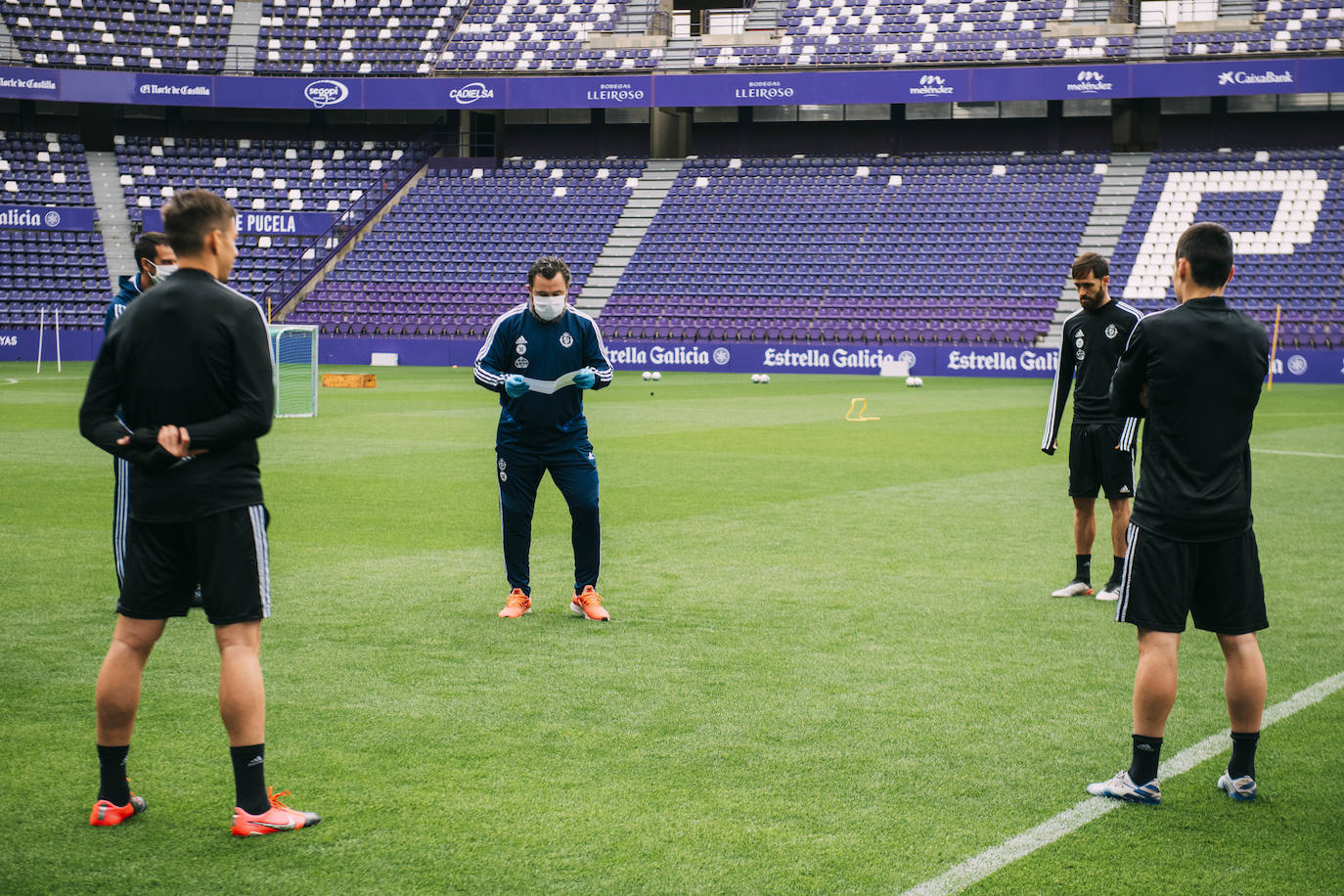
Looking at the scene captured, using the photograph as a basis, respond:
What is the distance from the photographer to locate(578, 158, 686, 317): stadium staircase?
45.1 meters

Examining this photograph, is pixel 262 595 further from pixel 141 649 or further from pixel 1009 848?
pixel 1009 848

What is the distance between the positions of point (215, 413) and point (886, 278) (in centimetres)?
3927

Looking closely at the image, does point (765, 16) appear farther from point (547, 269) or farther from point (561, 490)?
point (561, 490)

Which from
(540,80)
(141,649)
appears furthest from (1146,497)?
(540,80)

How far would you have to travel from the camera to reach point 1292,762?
5457 mm

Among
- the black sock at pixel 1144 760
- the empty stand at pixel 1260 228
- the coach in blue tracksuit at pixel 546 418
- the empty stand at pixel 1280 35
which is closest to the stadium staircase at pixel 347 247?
the empty stand at pixel 1260 228

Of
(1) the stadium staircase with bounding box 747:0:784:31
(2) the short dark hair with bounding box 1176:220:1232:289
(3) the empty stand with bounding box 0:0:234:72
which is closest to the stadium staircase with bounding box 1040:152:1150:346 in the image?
(1) the stadium staircase with bounding box 747:0:784:31

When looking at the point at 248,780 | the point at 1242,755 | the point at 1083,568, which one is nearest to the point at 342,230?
the point at 1083,568

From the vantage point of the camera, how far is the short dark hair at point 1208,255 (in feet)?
16.2

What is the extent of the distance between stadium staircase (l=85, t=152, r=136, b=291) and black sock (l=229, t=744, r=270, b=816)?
43275mm

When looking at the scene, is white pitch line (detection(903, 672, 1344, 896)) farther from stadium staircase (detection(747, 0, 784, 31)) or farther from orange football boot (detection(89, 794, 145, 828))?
stadium staircase (detection(747, 0, 784, 31))

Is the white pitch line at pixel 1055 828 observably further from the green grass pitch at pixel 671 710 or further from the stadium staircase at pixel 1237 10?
the stadium staircase at pixel 1237 10

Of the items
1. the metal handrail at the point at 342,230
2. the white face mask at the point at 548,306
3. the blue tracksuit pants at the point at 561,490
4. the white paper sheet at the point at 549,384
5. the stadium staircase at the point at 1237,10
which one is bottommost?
the blue tracksuit pants at the point at 561,490

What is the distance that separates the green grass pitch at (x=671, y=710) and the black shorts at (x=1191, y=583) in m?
0.69
